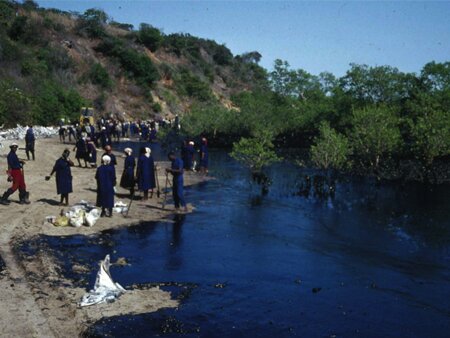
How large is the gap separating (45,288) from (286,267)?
15.8 feet

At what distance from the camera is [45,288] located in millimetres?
8594

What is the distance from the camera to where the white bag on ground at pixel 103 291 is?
798 centimetres

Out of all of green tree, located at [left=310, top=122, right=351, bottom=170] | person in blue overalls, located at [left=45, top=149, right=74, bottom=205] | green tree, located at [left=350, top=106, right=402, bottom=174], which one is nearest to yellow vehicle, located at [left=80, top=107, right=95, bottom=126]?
green tree, located at [left=310, top=122, right=351, bottom=170]

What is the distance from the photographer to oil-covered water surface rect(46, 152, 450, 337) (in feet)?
25.5

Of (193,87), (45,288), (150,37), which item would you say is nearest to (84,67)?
(193,87)

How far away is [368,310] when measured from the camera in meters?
8.48

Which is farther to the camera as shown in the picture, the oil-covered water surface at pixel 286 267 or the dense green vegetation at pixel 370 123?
the dense green vegetation at pixel 370 123

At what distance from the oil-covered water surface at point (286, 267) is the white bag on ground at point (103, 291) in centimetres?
60

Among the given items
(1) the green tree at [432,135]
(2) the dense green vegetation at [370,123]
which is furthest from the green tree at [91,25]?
(1) the green tree at [432,135]

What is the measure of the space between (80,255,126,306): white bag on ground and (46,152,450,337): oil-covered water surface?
1.97 ft

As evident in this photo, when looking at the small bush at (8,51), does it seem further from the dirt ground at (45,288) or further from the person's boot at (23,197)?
the person's boot at (23,197)

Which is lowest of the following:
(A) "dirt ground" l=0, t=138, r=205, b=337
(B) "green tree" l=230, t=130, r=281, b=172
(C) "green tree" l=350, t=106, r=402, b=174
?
(A) "dirt ground" l=0, t=138, r=205, b=337

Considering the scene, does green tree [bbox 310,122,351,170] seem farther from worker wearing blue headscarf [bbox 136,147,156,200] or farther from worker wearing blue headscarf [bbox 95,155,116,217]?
worker wearing blue headscarf [bbox 95,155,116,217]

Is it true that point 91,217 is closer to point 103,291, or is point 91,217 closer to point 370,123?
point 103,291
